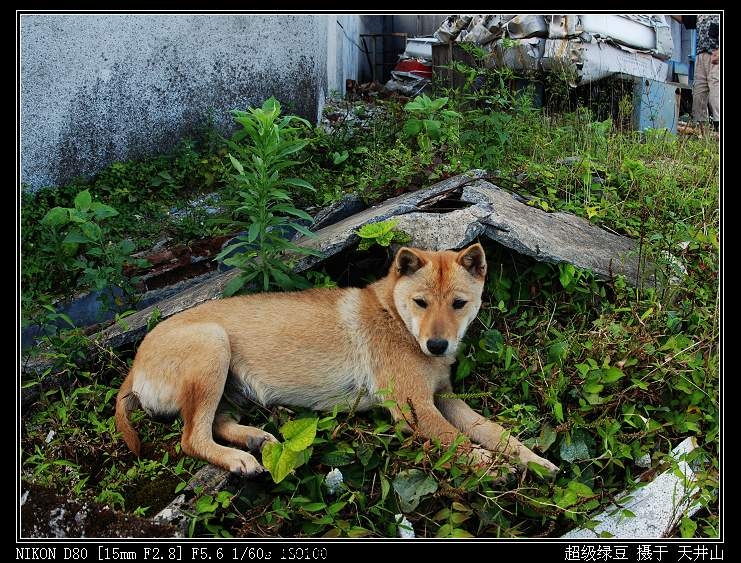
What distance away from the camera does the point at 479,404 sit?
478 cm

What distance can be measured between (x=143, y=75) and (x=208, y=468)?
5.54 metres

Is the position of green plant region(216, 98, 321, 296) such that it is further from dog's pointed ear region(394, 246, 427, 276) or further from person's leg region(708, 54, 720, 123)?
person's leg region(708, 54, 720, 123)

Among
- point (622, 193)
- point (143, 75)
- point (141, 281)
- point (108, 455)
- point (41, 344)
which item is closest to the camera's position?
point (108, 455)

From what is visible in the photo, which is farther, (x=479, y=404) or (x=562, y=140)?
(x=562, y=140)

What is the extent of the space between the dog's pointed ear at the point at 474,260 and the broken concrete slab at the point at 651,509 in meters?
1.69

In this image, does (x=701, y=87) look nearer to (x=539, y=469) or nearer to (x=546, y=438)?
(x=546, y=438)

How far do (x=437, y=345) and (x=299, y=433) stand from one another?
40.9 inches

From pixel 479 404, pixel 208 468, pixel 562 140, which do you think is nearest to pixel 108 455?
pixel 208 468

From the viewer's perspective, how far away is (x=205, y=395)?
4285mm

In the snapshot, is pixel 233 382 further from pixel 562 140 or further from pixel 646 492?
pixel 562 140

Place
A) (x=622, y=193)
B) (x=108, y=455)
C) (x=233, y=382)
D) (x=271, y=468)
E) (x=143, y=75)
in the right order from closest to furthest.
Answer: (x=271, y=468) < (x=108, y=455) < (x=233, y=382) < (x=622, y=193) < (x=143, y=75)

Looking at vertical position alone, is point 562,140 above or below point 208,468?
above

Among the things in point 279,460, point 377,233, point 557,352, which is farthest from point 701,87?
point 279,460

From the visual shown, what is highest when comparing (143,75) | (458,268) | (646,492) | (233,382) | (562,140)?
(143,75)
